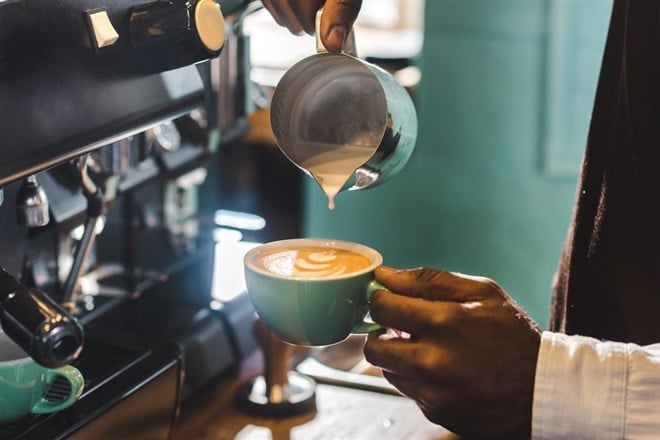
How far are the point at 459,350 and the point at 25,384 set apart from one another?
43 centimetres

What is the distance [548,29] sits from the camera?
8.05ft

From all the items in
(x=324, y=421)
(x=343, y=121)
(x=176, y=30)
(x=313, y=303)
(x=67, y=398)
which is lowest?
(x=324, y=421)

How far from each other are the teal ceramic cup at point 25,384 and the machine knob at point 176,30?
33 centimetres

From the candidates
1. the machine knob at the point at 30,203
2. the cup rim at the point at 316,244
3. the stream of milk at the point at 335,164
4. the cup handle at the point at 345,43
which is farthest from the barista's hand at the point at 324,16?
the machine knob at the point at 30,203

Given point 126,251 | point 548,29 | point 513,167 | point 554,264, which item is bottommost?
point 554,264

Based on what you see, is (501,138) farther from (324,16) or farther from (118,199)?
(324,16)

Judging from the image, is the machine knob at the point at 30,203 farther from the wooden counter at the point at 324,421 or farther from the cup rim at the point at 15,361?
the wooden counter at the point at 324,421

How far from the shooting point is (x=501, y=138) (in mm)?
2547

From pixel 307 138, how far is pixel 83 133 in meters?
0.31

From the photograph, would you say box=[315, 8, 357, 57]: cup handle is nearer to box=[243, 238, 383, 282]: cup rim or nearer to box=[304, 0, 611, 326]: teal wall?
box=[243, 238, 383, 282]: cup rim

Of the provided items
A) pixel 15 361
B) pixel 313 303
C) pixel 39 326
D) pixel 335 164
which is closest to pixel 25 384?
pixel 15 361

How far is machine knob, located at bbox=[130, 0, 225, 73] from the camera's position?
882 millimetres

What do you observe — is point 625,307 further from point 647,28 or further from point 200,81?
point 200,81

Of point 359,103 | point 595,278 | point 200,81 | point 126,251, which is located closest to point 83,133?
point 200,81
